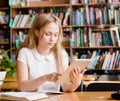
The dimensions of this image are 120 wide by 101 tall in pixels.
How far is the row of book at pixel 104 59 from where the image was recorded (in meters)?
4.94

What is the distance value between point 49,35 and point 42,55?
0.67ft

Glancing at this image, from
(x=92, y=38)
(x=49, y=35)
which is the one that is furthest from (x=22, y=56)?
(x=92, y=38)

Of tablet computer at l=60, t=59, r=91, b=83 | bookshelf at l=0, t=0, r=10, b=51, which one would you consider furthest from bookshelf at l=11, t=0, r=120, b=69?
tablet computer at l=60, t=59, r=91, b=83

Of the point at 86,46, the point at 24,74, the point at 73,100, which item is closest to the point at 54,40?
the point at 24,74

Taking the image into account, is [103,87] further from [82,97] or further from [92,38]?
[92,38]

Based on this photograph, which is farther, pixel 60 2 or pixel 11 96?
pixel 60 2

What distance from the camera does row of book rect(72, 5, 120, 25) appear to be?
492 centimetres

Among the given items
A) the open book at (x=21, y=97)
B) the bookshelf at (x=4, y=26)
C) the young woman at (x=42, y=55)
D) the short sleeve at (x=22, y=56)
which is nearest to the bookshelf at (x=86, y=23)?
the bookshelf at (x=4, y=26)

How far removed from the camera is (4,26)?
5340mm

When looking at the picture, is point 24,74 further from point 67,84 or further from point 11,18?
point 11,18

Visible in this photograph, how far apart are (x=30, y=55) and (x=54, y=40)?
9.7 inches

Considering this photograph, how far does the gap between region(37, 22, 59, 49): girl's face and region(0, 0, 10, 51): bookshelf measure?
3075 mm

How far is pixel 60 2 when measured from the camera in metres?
5.17

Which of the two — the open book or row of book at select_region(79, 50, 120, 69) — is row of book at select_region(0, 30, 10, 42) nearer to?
row of book at select_region(79, 50, 120, 69)
